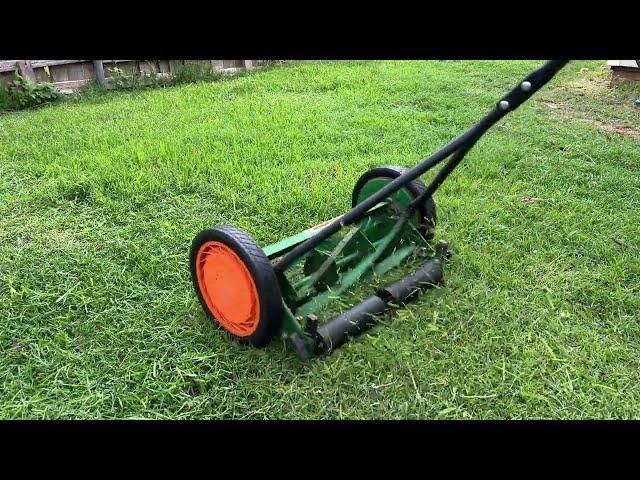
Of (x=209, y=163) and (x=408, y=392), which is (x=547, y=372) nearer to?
(x=408, y=392)

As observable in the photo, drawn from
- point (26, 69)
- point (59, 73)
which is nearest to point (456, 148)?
point (26, 69)

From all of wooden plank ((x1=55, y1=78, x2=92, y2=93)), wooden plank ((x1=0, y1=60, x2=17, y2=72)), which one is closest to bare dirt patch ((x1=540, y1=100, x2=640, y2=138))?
wooden plank ((x1=55, y1=78, x2=92, y2=93))

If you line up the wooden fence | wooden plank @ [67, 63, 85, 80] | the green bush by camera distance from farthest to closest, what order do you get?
1. wooden plank @ [67, 63, 85, 80]
2. the wooden fence
3. the green bush

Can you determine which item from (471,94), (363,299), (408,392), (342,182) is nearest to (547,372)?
(408,392)

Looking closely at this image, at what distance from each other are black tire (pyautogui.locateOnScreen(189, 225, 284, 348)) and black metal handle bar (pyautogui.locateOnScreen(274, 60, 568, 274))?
13 centimetres

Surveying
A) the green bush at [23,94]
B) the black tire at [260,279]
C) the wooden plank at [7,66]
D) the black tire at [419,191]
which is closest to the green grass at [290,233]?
the black tire at [260,279]

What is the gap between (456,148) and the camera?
215 cm

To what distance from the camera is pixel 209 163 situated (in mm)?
4402

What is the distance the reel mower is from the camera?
223 cm

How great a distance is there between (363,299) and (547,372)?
3.07 ft

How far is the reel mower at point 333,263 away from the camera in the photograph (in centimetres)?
223

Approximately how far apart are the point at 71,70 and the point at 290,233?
5523 millimetres

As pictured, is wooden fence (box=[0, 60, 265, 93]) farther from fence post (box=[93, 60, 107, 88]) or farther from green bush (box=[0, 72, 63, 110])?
green bush (box=[0, 72, 63, 110])

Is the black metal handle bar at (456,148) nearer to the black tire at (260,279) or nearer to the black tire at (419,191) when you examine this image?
the black tire at (260,279)
